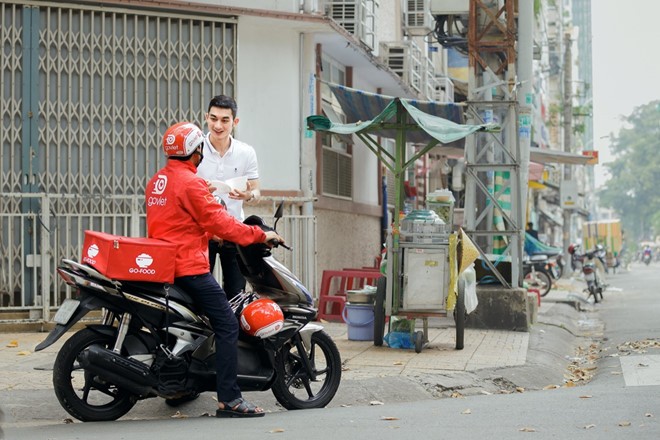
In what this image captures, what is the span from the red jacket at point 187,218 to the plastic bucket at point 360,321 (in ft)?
15.2

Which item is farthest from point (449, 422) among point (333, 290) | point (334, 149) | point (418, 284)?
point (334, 149)

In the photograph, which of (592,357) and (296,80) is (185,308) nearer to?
(592,357)

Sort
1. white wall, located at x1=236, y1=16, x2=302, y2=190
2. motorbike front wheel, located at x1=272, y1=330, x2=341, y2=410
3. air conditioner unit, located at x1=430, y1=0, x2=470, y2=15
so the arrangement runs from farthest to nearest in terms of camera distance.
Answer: air conditioner unit, located at x1=430, y1=0, x2=470, y2=15, white wall, located at x1=236, y1=16, x2=302, y2=190, motorbike front wheel, located at x1=272, y1=330, x2=341, y2=410

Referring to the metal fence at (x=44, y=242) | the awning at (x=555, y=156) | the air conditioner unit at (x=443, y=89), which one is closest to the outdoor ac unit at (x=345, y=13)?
the metal fence at (x=44, y=242)

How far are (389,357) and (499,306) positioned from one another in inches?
136

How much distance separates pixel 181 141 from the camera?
704 centimetres

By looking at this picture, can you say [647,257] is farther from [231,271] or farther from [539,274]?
[231,271]

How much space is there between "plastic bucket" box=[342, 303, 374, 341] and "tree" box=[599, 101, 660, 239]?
111m

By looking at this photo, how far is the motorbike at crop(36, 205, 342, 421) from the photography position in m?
6.67

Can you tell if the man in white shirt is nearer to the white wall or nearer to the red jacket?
the red jacket

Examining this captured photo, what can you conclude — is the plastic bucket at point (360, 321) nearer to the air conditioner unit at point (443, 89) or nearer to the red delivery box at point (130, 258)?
the red delivery box at point (130, 258)

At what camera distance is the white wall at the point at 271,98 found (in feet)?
46.8

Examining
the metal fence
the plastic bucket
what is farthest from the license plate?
the metal fence

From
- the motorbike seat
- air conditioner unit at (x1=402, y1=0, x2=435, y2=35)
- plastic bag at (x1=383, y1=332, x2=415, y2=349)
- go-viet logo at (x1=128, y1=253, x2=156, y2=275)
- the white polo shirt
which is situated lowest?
plastic bag at (x1=383, y1=332, x2=415, y2=349)
